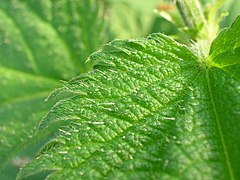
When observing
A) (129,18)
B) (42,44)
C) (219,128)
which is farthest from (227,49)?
(129,18)

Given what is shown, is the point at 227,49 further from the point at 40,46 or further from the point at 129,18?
the point at 129,18

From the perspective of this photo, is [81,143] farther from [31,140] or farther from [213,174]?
[31,140]

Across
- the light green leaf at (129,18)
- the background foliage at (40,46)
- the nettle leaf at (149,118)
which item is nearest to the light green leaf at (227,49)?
the nettle leaf at (149,118)

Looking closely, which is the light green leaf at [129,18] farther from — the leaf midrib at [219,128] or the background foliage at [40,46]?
the leaf midrib at [219,128]

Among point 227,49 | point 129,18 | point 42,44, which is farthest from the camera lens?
point 129,18

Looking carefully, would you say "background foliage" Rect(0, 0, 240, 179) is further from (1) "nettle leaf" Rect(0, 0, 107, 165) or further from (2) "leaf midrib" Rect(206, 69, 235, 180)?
(2) "leaf midrib" Rect(206, 69, 235, 180)

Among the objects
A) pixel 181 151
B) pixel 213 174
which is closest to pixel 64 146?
pixel 181 151
